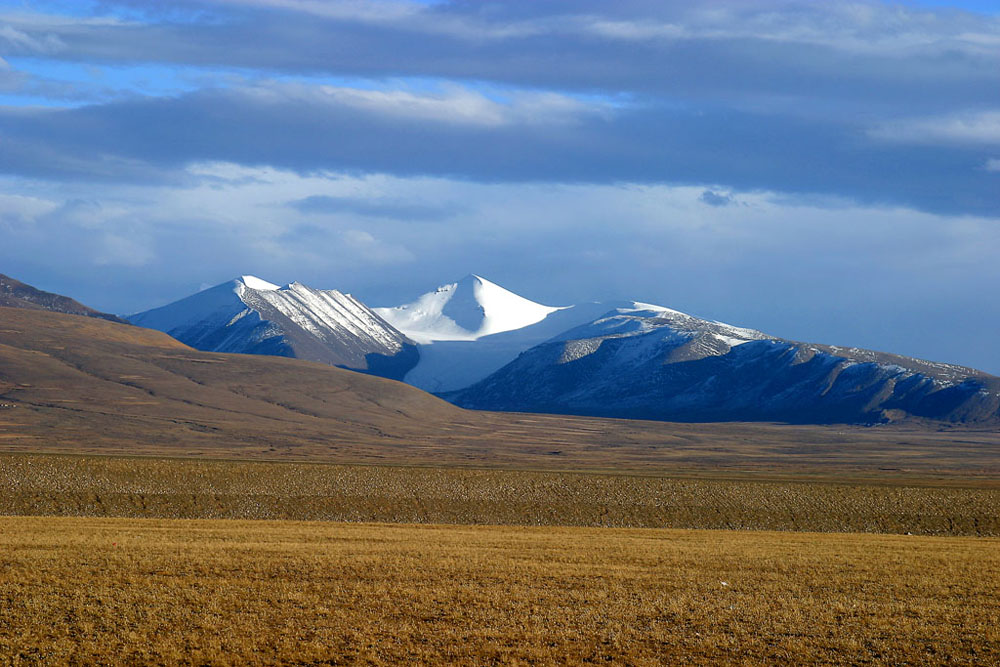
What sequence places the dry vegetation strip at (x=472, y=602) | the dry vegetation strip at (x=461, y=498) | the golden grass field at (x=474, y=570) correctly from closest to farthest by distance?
the dry vegetation strip at (x=472, y=602)
the golden grass field at (x=474, y=570)
the dry vegetation strip at (x=461, y=498)

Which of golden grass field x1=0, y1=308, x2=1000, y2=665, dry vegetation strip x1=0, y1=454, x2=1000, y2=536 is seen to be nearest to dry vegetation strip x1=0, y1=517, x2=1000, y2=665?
golden grass field x1=0, y1=308, x2=1000, y2=665

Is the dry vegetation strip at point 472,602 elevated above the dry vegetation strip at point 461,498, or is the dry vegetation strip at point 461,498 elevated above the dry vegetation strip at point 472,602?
the dry vegetation strip at point 472,602

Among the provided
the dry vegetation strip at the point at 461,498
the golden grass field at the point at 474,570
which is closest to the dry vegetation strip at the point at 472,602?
the golden grass field at the point at 474,570

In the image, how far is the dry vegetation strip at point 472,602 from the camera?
21.8 metres

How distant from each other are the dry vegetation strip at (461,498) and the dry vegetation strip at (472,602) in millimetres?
27507

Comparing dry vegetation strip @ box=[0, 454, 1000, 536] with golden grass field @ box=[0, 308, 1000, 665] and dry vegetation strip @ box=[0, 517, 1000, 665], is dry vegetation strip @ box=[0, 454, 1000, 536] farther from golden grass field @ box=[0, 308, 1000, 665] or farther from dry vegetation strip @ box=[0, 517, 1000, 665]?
dry vegetation strip @ box=[0, 517, 1000, 665]

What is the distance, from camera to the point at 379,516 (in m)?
68.4

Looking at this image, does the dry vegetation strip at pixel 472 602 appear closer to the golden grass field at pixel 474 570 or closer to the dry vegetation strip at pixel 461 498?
the golden grass field at pixel 474 570

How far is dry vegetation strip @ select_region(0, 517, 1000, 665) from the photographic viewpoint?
71.5 ft

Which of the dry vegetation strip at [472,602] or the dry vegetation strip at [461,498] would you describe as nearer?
the dry vegetation strip at [472,602]

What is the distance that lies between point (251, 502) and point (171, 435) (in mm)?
102102

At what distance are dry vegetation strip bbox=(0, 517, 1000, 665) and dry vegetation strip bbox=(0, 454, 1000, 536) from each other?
27507mm

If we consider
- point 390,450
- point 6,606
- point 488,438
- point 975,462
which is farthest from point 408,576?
point 488,438

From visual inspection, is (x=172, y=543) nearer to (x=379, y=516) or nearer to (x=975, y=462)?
(x=379, y=516)
